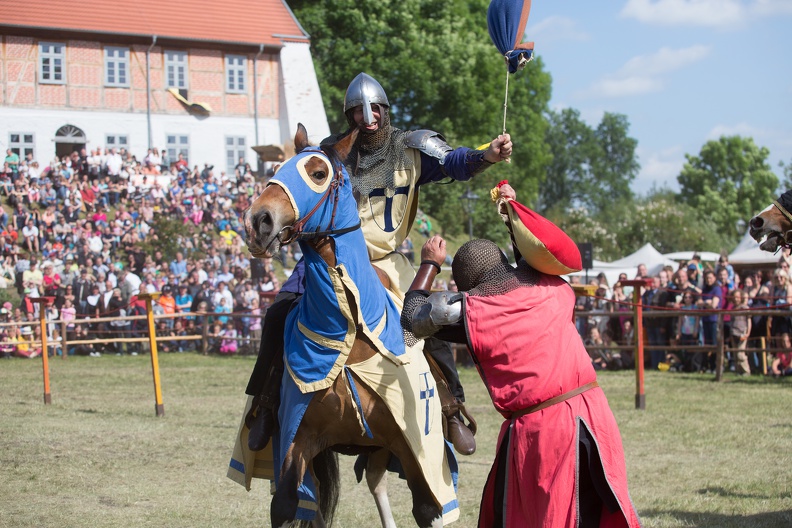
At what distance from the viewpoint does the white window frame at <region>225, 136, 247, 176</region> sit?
38344 mm

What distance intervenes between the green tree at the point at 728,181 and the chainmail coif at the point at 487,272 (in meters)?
69.1

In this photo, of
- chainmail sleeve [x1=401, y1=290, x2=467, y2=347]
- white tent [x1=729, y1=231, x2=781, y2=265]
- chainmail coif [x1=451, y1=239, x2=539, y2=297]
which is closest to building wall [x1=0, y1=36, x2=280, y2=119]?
white tent [x1=729, y1=231, x2=781, y2=265]

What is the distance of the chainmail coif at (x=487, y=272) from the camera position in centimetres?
421

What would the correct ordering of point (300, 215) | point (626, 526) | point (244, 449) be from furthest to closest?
point (244, 449) < point (300, 215) < point (626, 526)

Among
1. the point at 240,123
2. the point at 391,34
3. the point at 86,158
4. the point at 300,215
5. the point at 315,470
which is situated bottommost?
the point at 315,470

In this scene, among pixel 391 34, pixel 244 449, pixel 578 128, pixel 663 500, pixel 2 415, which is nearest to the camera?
pixel 244 449

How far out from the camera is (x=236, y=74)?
129ft

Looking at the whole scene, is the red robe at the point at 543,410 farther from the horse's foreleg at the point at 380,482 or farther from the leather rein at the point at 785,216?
the leather rein at the point at 785,216

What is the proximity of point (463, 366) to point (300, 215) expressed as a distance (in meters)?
13.0

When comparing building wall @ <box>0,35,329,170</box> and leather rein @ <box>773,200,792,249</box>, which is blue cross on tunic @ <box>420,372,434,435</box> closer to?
leather rein @ <box>773,200,792,249</box>

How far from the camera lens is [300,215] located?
484cm

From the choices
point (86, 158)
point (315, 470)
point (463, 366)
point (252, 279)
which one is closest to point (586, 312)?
point (463, 366)

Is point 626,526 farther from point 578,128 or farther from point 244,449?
point 578,128

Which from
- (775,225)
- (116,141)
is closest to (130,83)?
(116,141)
